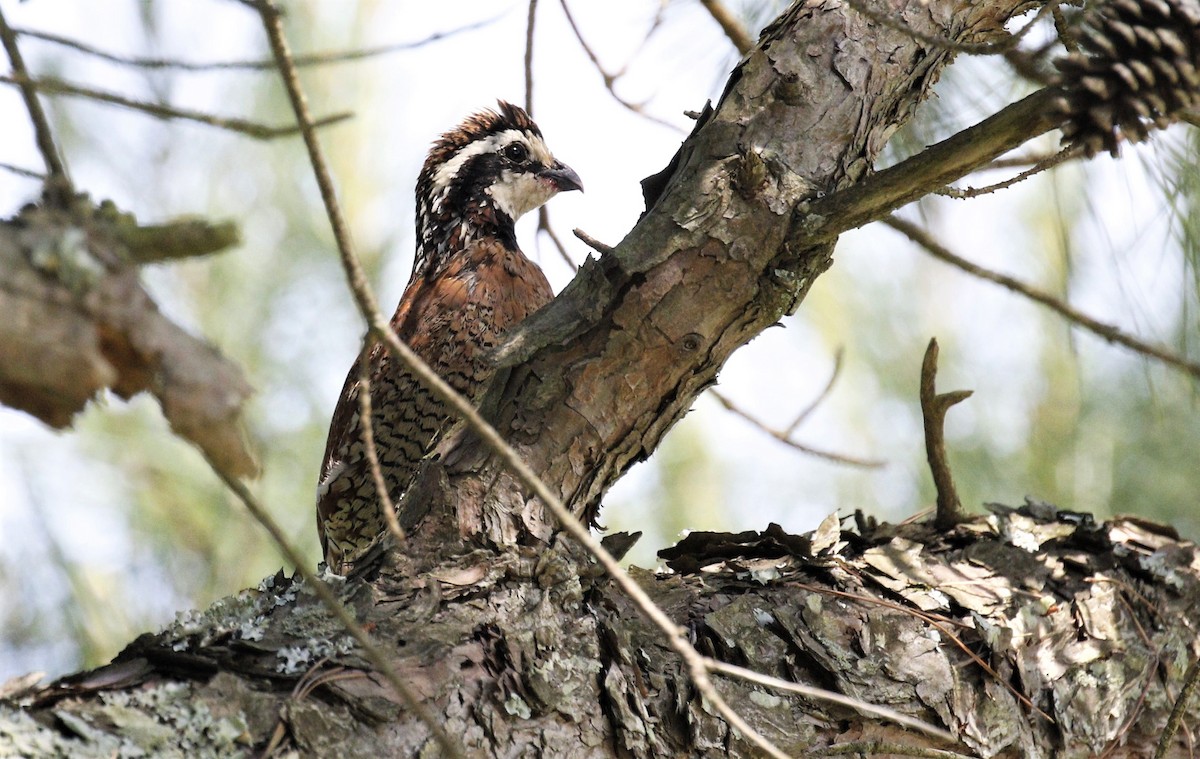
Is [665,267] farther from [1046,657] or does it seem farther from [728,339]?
[1046,657]

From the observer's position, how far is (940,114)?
135 inches

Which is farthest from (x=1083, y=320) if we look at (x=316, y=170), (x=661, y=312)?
(x=316, y=170)

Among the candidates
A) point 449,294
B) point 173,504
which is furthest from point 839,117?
point 173,504

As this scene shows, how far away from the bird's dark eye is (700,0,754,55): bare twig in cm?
114

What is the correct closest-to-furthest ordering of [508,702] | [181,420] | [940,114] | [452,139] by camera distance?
[181,420] < [508,702] < [940,114] < [452,139]

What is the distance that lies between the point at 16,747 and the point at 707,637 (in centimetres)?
127

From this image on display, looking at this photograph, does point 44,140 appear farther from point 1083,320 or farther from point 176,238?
point 1083,320

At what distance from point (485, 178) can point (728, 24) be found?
122cm

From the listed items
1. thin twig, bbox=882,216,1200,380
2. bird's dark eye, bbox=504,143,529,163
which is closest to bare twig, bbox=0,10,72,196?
thin twig, bbox=882,216,1200,380

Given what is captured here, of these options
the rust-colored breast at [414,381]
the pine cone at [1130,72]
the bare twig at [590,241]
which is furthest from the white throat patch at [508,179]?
the pine cone at [1130,72]

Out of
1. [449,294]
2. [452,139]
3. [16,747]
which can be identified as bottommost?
[16,747]

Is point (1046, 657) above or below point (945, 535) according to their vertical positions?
below

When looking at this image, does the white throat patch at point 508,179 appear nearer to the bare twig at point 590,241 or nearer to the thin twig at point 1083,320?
the bare twig at point 590,241

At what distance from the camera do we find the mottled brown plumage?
3410 millimetres
